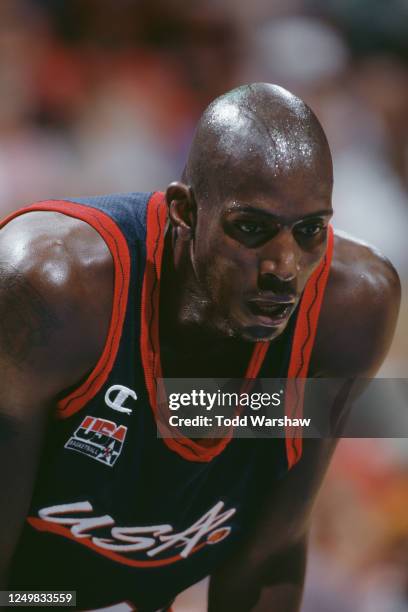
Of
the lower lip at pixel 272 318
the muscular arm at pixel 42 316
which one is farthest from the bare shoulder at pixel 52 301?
the lower lip at pixel 272 318

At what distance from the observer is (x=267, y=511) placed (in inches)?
66.0

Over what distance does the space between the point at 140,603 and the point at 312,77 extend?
241 centimetres

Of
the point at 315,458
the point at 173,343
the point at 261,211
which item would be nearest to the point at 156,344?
the point at 173,343

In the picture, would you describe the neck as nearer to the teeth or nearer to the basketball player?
the basketball player

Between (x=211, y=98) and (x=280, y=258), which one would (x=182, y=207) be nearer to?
(x=280, y=258)

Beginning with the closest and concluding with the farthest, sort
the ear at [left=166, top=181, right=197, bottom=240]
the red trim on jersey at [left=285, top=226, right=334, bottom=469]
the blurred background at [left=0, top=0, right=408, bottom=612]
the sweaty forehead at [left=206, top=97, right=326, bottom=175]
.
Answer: the sweaty forehead at [left=206, top=97, right=326, bottom=175]
the ear at [left=166, top=181, right=197, bottom=240]
the red trim on jersey at [left=285, top=226, right=334, bottom=469]
the blurred background at [left=0, top=0, right=408, bottom=612]

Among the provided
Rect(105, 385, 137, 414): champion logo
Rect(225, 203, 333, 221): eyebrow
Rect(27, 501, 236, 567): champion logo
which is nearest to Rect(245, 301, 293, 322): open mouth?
Rect(225, 203, 333, 221): eyebrow

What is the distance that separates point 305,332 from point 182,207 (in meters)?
0.28

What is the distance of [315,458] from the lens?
163cm

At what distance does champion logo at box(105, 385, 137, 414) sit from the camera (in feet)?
4.40

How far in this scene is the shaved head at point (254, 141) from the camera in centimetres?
119

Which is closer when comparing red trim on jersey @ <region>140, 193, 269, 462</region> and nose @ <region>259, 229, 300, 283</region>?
nose @ <region>259, 229, 300, 283</region>

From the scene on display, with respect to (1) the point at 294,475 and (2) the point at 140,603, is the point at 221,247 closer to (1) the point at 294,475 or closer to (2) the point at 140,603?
(1) the point at 294,475

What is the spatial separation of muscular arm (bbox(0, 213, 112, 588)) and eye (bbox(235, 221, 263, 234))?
8.0 inches
